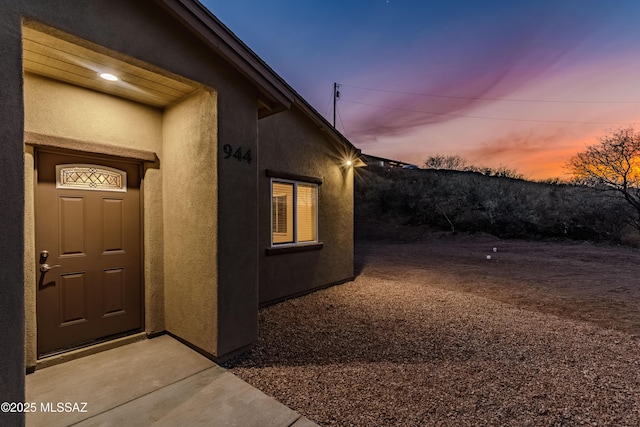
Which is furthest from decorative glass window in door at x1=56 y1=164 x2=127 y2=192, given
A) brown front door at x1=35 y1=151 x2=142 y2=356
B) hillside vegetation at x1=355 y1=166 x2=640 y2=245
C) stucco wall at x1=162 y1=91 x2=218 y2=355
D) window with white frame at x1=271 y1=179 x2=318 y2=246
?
hillside vegetation at x1=355 y1=166 x2=640 y2=245

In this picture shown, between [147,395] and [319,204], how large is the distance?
195 inches

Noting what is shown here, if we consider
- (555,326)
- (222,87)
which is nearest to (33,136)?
(222,87)

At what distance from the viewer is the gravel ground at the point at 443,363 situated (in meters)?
2.60

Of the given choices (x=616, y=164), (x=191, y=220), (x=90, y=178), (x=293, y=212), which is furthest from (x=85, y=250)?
(x=616, y=164)

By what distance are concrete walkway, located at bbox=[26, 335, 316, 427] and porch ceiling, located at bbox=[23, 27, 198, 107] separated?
326 centimetres

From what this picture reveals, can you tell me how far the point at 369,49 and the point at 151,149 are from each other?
1293cm

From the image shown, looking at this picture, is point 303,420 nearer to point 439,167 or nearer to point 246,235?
point 246,235

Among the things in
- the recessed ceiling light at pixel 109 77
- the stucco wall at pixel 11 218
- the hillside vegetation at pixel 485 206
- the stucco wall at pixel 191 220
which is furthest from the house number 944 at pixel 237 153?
the hillside vegetation at pixel 485 206

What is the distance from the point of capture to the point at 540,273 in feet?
29.2

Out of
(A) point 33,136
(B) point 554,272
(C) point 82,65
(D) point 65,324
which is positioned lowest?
(B) point 554,272

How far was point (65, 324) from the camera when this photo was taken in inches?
132

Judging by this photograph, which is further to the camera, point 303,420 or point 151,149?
point 151,149

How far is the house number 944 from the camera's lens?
339 cm

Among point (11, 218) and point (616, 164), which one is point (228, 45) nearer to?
point (11, 218)
